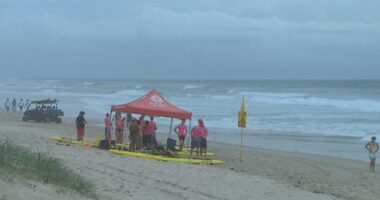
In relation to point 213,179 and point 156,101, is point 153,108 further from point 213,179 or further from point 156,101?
point 213,179

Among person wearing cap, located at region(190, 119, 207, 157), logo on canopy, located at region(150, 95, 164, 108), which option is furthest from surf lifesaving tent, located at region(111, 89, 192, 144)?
person wearing cap, located at region(190, 119, 207, 157)

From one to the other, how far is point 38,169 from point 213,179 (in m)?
6.24

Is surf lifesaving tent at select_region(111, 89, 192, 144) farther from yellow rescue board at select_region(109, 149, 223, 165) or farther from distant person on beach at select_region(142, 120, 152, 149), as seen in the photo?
yellow rescue board at select_region(109, 149, 223, 165)

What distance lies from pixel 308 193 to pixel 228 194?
2.35 metres

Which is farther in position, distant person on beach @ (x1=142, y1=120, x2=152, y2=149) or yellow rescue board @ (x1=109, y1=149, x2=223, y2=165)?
distant person on beach @ (x1=142, y1=120, x2=152, y2=149)

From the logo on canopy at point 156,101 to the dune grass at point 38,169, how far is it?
10.5 meters

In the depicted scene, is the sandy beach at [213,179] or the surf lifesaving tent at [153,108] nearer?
the sandy beach at [213,179]

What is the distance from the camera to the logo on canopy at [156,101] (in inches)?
722

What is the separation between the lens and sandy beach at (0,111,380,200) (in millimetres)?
9211

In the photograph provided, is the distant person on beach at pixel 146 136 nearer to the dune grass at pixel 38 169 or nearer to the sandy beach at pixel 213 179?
the sandy beach at pixel 213 179

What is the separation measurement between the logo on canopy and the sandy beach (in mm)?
2706

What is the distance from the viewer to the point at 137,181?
10.9m

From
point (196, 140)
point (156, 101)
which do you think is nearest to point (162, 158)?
point (196, 140)

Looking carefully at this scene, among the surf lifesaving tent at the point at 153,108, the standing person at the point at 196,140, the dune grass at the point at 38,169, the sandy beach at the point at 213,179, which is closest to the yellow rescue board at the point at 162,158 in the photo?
the sandy beach at the point at 213,179
